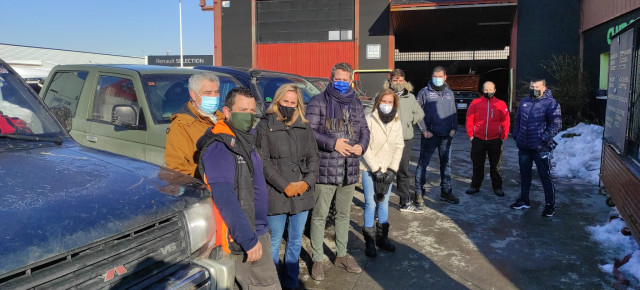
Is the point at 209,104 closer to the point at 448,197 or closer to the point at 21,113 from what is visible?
the point at 21,113

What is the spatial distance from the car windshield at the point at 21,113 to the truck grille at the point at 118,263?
1.33m

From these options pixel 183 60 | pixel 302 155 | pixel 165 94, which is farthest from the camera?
pixel 183 60

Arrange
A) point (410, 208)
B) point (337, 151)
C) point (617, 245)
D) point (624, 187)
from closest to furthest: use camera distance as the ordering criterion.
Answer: point (337, 151), point (624, 187), point (617, 245), point (410, 208)

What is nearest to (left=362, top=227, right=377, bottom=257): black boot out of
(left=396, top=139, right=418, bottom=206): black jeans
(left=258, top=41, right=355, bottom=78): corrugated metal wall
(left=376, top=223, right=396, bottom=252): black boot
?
(left=376, top=223, right=396, bottom=252): black boot

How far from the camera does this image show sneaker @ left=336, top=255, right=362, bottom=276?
4177 millimetres

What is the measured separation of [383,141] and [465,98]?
1603cm

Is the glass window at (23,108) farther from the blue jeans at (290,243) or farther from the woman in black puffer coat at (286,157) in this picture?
the blue jeans at (290,243)

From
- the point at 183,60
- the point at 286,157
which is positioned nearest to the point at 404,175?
the point at 286,157

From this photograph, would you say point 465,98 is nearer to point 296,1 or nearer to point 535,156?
point 296,1

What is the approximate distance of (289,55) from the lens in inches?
806

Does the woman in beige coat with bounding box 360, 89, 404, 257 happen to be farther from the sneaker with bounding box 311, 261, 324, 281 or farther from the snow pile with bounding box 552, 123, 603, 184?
the snow pile with bounding box 552, 123, 603, 184

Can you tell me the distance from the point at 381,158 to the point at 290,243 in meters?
1.37

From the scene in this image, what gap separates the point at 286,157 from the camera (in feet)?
11.4

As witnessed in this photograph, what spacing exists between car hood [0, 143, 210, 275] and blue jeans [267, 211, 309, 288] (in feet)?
3.73
